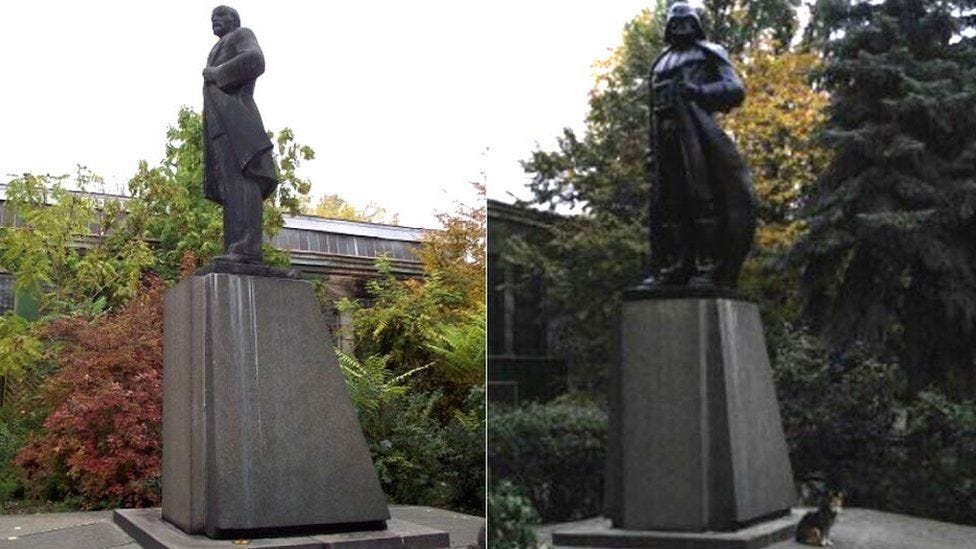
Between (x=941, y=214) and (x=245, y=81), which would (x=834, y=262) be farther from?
(x=245, y=81)

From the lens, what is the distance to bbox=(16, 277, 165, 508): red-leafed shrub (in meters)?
9.96

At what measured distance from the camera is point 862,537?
3066 mm

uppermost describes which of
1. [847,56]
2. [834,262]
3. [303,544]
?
[847,56]

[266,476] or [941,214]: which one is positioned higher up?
[941,214]

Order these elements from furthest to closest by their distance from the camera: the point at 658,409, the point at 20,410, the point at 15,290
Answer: the point at 15,290 → the point at 20,410 → the point at 658,409

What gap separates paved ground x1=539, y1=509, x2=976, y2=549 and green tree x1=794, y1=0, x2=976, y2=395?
0.38m

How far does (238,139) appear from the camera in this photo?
686 cm

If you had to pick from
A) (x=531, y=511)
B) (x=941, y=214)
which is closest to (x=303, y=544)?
(x=531, y=511)

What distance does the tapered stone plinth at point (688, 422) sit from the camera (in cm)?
271

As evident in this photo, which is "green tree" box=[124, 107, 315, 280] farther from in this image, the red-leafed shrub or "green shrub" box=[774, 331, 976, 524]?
"green shrub" box=[774, 331, 976, 524]

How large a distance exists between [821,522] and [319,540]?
3747 millimetres

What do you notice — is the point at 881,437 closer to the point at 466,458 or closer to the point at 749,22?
the point at 749,22

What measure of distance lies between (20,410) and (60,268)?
216 cm

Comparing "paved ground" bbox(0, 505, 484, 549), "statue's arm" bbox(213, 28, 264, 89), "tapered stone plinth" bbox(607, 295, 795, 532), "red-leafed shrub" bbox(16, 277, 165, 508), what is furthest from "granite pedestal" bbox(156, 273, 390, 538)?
"tapered stone plinth" bbox(607, 295, 795, 532)
